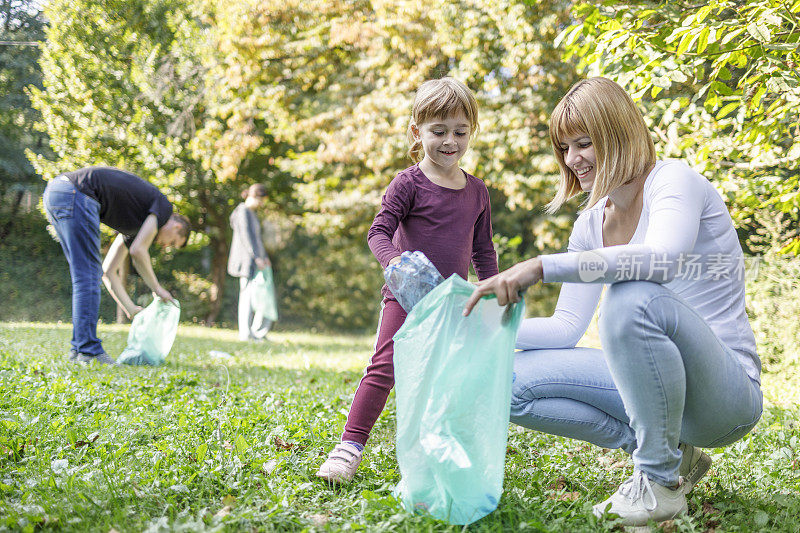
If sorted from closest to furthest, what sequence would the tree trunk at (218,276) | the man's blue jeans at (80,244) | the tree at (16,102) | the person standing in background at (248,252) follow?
the man's blue jeans at (80,244), the person standing in background at (248,252), the tree at (16,102), the tree trunk at (218,276)

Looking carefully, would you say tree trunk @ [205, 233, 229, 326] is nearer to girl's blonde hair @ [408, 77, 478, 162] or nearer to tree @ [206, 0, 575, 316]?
tree @ [206, 0, 575, 316]

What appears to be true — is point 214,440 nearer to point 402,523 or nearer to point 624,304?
point 402,523

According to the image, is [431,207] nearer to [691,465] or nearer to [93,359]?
[691,465]

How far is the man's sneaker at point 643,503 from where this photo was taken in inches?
70.4

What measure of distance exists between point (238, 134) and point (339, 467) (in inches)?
413

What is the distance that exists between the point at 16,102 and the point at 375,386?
46.9 ft

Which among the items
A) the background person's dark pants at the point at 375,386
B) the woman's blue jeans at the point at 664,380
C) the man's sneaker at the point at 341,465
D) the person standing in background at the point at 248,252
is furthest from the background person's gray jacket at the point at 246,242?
the woman's blue jeans at the point at 664,380

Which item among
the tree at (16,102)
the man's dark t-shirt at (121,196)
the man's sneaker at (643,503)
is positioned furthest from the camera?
the tree at (16,102)

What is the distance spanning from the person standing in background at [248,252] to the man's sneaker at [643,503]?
6714 millimetres

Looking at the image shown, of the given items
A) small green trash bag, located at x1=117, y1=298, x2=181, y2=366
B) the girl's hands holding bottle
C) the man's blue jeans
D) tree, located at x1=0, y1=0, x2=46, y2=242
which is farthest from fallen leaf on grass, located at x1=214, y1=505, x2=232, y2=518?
tree, located at x1=0, y1=0, x2=46, y2=242

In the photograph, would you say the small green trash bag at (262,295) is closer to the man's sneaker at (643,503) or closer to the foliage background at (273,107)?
the foliage background at (273,107)

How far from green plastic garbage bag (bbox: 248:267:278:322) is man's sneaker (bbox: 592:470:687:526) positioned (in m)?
6.76

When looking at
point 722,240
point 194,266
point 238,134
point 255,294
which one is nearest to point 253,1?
point 238,134

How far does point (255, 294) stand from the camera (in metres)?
8.27
